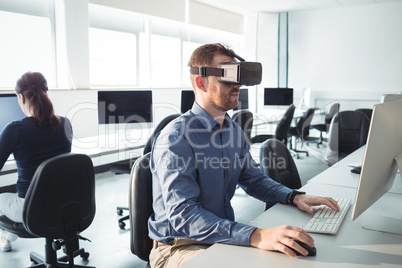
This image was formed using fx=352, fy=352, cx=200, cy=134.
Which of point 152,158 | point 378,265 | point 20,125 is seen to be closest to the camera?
point 378,265

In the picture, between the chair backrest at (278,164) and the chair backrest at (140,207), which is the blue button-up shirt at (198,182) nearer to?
the chair backrest at (140,207)

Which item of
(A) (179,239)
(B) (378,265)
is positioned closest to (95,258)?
(A) (179,239)

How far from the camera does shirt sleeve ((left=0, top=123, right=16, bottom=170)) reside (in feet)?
6.83

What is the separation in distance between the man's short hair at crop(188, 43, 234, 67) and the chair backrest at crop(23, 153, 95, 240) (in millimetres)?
903

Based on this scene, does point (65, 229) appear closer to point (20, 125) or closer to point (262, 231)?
point (20, 125)

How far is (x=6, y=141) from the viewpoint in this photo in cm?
209

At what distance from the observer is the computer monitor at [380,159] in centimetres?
113

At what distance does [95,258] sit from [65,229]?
0.76m

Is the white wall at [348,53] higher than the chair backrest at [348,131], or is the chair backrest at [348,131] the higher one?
the white wall at [348,53]

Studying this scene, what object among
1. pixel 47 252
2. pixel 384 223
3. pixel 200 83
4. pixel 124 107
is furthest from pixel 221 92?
pixel 124 107

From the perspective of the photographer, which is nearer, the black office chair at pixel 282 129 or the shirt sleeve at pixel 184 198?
the shirt sleeve at pixel 184 198

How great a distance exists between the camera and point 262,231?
45.2 inches

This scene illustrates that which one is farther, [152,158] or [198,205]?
[152,158]

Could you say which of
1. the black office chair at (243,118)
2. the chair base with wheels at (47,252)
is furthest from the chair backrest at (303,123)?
the chair base with wheels at (47,252)
